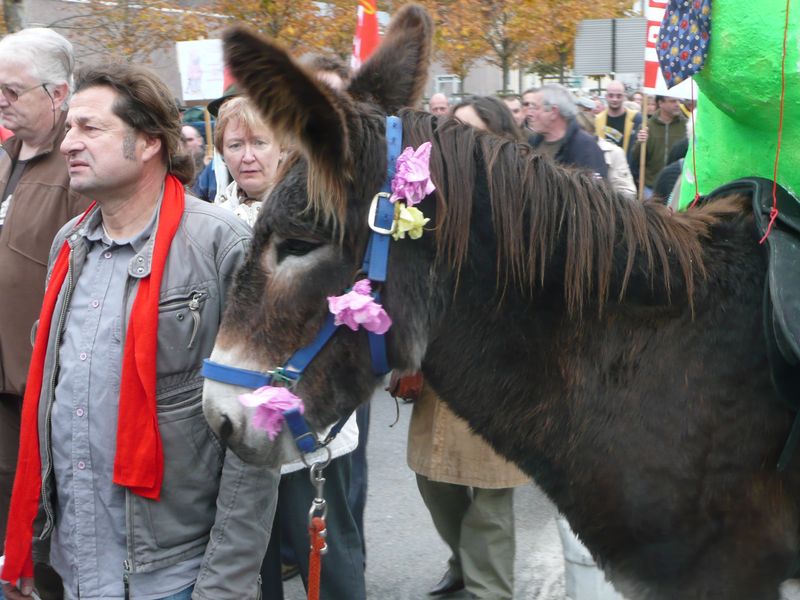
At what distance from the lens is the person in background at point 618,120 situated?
11.7 m

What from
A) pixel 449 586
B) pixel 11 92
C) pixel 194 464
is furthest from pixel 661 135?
pixel 194 464

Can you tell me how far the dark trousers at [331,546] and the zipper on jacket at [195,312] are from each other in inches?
44.0

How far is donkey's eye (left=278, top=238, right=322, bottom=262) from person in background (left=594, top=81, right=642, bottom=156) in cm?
988

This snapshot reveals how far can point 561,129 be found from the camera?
6.86 meters

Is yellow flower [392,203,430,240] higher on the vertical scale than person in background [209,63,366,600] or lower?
higher

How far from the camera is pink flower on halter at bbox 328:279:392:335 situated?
6.86ft

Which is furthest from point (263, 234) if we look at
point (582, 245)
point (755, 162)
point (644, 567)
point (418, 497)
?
point (418, 497)

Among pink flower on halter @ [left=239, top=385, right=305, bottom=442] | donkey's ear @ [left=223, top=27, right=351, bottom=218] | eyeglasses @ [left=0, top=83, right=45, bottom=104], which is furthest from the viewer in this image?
eyeglasses @ [left=0, top=83, right=45, bottom=104]

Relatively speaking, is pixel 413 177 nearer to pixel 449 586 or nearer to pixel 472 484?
pixel 472 484

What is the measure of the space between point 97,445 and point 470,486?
1938mm

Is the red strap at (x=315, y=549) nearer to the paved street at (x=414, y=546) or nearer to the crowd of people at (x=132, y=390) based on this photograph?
the crowd of people at (x=132, y=390)

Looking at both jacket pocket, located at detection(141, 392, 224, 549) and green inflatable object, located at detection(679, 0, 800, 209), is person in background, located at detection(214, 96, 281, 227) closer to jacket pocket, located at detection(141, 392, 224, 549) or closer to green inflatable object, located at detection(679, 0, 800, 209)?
jacket pocket, located at detection(141, 392, 224, 549)

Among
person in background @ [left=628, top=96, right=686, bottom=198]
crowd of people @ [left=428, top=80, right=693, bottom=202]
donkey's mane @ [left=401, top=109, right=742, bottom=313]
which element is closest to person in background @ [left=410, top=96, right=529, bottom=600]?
crowd of people @ [left=428, top=80, right=693, bottom=202]

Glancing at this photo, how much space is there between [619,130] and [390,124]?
34.1ft
